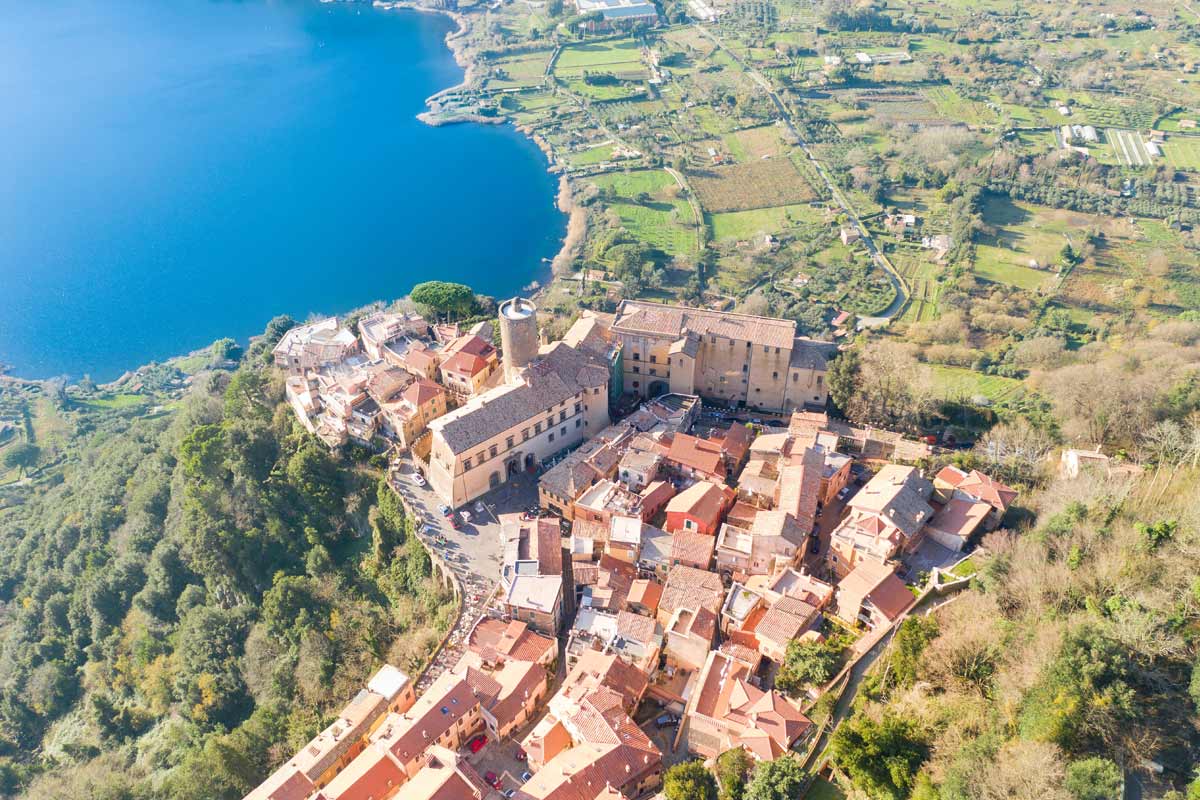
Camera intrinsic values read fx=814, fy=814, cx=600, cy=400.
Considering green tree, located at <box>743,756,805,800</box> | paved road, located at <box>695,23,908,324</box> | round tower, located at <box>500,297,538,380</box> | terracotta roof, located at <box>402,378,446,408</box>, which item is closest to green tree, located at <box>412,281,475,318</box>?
terracotta roof, located at <box>402,378,446,408</box>

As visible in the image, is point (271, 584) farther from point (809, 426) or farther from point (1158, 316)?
point (1158, 316)

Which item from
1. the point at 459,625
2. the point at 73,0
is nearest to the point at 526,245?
the point at 459,625

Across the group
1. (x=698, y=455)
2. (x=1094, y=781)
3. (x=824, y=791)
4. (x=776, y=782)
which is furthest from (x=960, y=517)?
(x=1094, y=781)

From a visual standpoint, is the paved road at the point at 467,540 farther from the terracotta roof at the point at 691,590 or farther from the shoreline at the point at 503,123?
the shoreline at the point at 503,123

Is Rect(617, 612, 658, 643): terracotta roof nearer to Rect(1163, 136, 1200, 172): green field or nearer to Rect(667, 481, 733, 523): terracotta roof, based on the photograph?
Rect(667, 481, 733, 523): terracotta roof

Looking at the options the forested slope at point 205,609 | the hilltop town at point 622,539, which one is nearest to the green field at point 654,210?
the hilltop town at point 622,539
